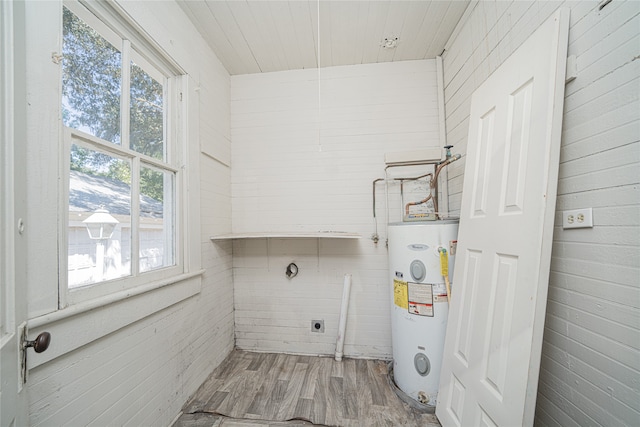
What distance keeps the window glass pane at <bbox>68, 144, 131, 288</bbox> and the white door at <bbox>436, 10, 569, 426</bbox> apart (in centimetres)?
192

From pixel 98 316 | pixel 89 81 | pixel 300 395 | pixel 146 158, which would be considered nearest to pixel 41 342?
pixel 98 316

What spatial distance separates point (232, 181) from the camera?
2.43 meters

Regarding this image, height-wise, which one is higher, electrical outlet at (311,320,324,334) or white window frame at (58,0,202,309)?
white window frame at (58,0,202,309)

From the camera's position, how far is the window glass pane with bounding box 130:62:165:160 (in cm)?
139

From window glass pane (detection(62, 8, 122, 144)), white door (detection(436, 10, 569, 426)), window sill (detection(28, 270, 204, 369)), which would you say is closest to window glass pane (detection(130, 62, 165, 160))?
window glass pane (detection(62, 8, 122, 144))

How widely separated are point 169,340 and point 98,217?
88cm

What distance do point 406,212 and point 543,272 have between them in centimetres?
124

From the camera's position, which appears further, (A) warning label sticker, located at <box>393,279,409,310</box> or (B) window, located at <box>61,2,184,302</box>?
(A) warning label sticker, located at <box>393,279,409,310</box>

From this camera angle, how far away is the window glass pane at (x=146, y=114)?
1.39 meters

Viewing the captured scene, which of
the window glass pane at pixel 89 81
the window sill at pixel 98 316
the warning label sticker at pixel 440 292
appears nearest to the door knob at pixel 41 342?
the window sill at pixel 98 316

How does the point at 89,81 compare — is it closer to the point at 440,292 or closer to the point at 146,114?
the point at 146,114

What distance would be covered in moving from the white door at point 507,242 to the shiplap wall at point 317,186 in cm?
83

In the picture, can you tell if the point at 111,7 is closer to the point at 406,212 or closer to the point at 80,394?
the point at 80,394

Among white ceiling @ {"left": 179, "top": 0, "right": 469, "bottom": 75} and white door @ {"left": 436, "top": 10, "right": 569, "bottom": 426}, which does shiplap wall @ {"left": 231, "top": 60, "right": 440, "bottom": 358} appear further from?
white door @ {"left": 436, "top": 10, "right": 569, "bottom": 426}
